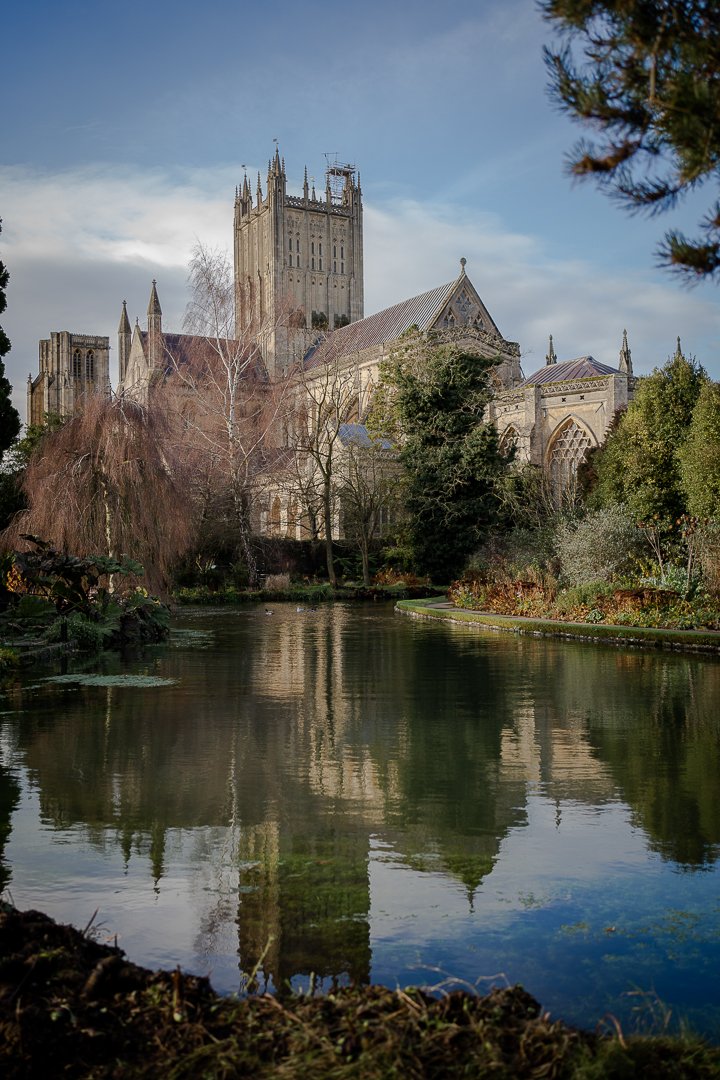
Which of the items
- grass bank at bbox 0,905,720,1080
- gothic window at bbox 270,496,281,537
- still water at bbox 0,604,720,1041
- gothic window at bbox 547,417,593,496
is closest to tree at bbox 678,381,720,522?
still water at bbox 0,604,720,1041

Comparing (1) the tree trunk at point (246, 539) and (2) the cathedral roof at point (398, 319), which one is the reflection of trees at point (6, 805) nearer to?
(1) the tree trunk at point (246, 539)

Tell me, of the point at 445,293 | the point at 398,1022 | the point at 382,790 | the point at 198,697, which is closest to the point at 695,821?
the point at 382,790

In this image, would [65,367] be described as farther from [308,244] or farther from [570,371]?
[570,371]

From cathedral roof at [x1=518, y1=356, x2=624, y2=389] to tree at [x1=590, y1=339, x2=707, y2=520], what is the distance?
16.4 meters

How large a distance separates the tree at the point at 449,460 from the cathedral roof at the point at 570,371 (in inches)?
517

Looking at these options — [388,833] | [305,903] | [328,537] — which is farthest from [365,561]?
[305,903]

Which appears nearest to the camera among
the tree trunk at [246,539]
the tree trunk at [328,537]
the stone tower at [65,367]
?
the tree trunk at [246,539]

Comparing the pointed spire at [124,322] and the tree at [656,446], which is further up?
the pointed spire at [124,322]

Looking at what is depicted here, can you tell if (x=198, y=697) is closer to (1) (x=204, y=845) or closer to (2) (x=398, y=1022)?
(1) (x=204, y=845)

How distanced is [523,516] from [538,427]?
52.8 ft

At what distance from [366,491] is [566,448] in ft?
36.3

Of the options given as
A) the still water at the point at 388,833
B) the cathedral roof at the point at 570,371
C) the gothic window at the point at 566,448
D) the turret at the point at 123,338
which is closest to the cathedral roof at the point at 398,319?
the cathedral roof at the point at 570,371

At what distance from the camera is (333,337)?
4053cm

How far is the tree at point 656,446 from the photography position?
2491cm
